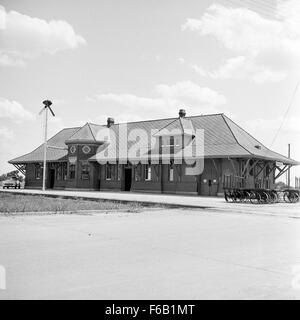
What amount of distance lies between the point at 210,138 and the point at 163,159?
4287mm

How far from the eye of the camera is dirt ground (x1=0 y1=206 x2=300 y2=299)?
472 centimetres

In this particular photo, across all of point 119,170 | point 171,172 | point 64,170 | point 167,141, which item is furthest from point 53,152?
point 171,172

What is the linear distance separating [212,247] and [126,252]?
1.76 metres

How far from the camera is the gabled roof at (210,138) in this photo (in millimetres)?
31875

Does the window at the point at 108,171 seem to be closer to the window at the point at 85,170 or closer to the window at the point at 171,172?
the window at the point at 85,170

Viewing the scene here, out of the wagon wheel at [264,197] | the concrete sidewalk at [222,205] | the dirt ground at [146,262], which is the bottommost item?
the dirt ground at [146,262]

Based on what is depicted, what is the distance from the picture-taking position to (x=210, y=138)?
3484 cm

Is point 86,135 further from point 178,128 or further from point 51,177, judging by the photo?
point 178,128

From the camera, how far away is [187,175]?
33906mm

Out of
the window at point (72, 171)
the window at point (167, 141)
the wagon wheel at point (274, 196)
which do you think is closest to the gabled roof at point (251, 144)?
the window at point (167, 141)

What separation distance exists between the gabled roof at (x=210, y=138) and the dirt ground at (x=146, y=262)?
21233 mm

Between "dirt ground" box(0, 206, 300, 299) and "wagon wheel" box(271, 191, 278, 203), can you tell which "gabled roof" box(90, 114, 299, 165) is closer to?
"wagon wheel" box(271, 191, 278, 203)
